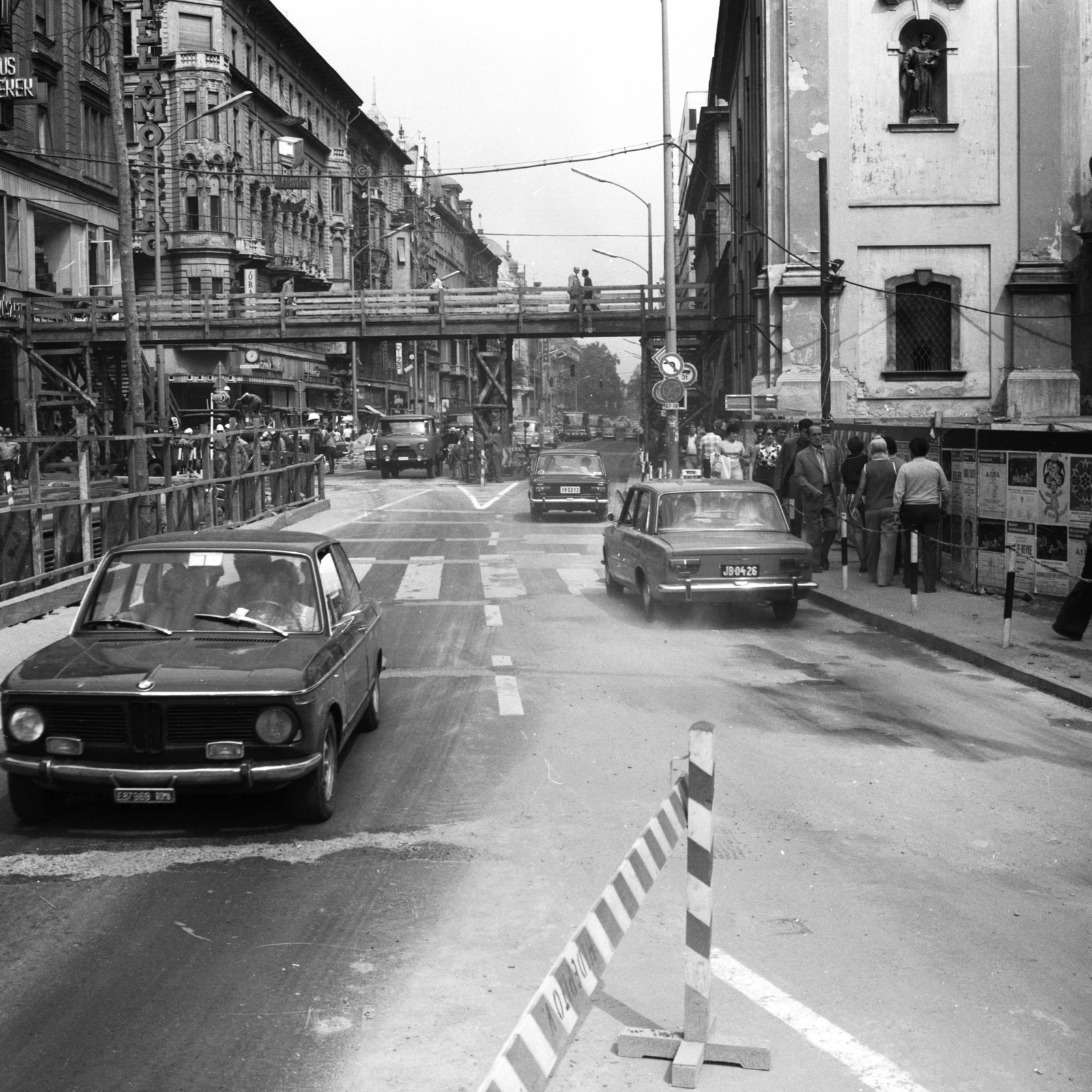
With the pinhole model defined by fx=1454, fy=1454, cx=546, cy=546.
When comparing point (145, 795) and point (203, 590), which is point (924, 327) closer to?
point (203, 590)

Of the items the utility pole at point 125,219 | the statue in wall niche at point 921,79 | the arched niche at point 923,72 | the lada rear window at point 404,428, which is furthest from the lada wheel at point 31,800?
the lada rear window at point 404,428

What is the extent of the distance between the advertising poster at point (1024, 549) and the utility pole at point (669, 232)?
16.6 meters

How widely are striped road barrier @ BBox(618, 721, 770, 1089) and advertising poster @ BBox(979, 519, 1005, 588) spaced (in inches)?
501

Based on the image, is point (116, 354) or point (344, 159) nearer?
point (116, 354)

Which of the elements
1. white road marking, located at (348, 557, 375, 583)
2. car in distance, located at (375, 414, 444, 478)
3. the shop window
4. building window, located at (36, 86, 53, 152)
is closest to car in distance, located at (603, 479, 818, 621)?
white road marking, located at (348, 557, 375, 583)

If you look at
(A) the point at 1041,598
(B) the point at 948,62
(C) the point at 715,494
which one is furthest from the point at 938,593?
(B) the point at 948,62

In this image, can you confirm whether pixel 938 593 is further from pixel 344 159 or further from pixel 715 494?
pixel 344 159

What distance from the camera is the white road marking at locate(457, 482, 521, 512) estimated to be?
35.3 m

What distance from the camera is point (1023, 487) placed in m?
15.9

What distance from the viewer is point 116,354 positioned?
52.4 m

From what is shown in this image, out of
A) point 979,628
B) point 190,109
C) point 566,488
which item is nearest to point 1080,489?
point 979,628

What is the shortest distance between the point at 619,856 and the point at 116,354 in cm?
4903

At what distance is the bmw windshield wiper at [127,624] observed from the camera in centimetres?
785

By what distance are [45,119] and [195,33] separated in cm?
1840
